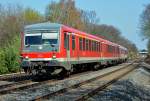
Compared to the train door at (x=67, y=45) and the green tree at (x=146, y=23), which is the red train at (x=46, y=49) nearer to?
the train door at (x=67, y=45)

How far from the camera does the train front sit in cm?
2208

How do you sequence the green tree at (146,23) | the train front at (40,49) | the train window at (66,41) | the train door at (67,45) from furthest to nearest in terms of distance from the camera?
the green tree at (146,23)
the train door at (67,45)
the train window at (66,41)
the train front at (40,49)

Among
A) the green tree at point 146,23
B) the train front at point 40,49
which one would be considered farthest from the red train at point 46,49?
the green tree at point 146,23

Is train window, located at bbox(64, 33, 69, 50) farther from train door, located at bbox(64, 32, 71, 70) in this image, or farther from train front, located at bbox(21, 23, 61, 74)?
train front, located at bbox(21, 23, 61, 74)

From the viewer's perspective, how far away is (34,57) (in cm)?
2228

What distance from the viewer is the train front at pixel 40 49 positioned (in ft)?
72.4

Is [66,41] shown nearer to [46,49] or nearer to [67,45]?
[67,45]

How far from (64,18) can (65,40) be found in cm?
4511

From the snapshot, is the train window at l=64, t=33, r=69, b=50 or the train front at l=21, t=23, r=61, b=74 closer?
the train front at l=21, t=23, r=61, b=74

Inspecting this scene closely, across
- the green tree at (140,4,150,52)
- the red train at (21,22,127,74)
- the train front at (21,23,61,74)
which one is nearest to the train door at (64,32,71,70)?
the red train at (21,22,127,74)

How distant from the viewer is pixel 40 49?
22.3 m

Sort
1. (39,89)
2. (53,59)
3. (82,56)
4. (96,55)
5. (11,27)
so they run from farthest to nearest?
(11,27), (96,55), (82,56), (53,59), (39,89)

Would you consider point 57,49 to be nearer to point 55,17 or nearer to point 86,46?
point 86,46

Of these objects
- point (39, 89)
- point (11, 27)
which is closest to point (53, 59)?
point (39, 89)
